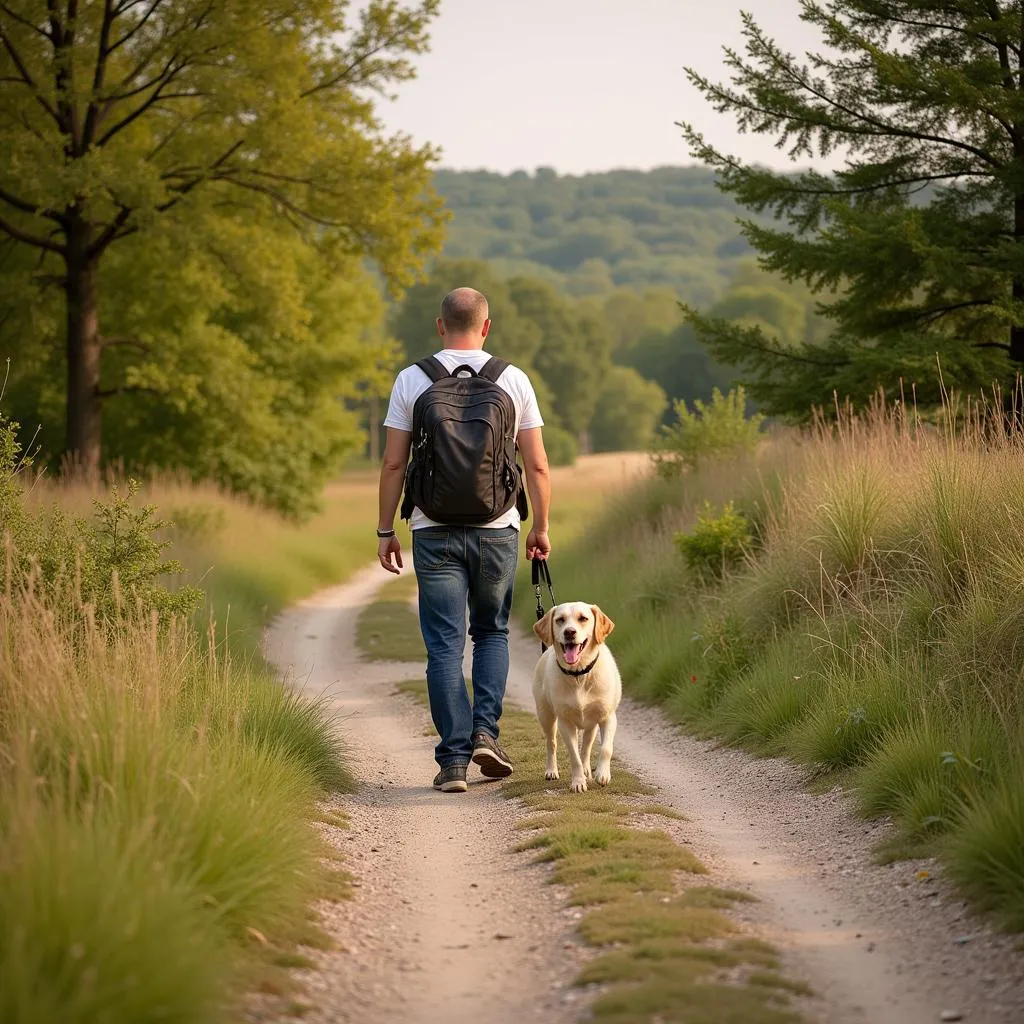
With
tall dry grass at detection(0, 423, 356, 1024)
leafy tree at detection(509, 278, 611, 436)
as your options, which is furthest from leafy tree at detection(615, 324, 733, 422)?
tall dry grass at detection(0, 423, 356, 1024)

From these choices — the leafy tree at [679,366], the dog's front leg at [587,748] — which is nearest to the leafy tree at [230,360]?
the dog's front leg at [587,748]

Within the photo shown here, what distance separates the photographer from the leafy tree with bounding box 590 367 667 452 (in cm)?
9806

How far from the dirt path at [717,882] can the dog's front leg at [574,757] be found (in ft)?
1.58

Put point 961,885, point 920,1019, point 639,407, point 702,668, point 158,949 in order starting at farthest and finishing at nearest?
1. point 639,407
2. point 702,668
3. point 961,885
4. point 920,1019
5. point 158,949

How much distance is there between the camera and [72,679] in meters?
6.30

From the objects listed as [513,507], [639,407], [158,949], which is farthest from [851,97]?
[639,407]

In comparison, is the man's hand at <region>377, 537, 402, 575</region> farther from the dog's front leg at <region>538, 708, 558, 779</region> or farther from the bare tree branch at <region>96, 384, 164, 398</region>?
the bare tree branch at <region>96, 384, 164, 398</region>

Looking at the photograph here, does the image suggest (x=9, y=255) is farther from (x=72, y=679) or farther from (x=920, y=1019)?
(x=920, y=1019)

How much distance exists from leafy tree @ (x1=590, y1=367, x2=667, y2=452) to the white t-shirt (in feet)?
295

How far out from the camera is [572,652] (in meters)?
7.46

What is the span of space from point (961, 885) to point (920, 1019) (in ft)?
4.11

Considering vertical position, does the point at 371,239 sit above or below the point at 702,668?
above

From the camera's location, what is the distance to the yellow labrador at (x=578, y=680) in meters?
7.50

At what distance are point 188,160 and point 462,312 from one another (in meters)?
14.6
